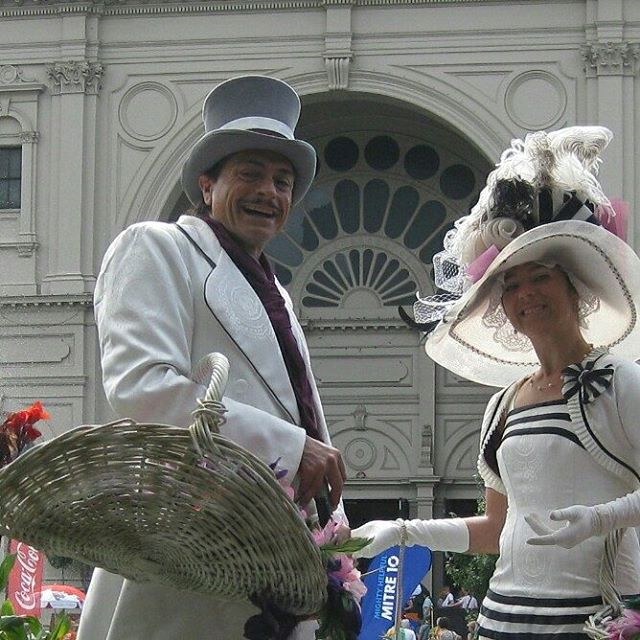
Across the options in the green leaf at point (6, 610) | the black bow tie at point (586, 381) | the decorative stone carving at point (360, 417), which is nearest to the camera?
the black bow tie at point (586, 381)

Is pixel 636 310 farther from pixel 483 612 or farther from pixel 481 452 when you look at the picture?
pixel 483 612

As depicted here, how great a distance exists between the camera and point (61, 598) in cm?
1678

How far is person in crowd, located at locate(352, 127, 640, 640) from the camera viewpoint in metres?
3.77

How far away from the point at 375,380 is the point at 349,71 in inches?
223

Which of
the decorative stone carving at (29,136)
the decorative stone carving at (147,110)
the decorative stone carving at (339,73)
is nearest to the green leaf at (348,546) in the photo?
the decorative stone carving at (339,73)

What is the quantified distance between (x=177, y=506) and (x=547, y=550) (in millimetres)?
1203

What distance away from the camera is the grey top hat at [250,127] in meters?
3.78

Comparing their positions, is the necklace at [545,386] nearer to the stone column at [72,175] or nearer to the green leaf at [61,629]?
the green leaf at [61,629]

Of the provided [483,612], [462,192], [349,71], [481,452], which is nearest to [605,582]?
[483,612]

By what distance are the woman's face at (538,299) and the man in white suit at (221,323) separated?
0.57m

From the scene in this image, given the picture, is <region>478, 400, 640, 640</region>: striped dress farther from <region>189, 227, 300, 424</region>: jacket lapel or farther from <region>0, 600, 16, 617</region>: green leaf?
<region>0, 600, 16, 617</region>: green leaf

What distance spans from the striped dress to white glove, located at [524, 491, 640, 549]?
131 millimetres

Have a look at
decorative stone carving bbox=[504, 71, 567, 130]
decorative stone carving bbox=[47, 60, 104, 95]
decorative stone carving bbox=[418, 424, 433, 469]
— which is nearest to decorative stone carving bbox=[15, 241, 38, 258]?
decorative stone carving bbox=[47, 60, 104, 95]

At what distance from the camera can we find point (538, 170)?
4.16m
